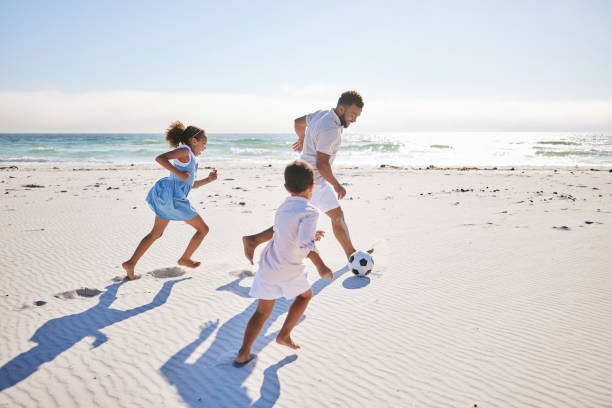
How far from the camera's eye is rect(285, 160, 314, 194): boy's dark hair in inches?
97.3

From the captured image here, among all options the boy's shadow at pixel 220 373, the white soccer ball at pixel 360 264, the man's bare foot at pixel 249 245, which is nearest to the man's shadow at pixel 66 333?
the boy's shadow at pixel 220 373

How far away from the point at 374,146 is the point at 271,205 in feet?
105

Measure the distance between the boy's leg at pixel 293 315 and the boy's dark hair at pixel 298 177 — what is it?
2.64 feet

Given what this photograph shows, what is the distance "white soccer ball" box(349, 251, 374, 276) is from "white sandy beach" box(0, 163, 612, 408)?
143 millimetres

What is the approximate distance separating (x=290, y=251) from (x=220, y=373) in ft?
3.38

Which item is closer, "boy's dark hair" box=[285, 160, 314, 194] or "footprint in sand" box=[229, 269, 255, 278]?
"boy's dark hair" box=[285, 160, 314, 194]

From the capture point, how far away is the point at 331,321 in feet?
11.4

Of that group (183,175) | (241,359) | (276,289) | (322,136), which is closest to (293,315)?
(276,289)

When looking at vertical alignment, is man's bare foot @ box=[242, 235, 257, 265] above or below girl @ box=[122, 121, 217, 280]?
below

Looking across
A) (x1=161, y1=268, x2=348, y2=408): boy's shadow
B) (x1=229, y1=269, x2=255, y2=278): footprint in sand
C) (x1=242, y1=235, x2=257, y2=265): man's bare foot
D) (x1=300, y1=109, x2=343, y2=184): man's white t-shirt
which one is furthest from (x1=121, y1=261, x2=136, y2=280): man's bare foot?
(x1=300, y1=109, x2=343, y2=184): man's white t-shirt

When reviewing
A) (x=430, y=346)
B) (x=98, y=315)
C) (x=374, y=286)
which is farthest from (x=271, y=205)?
(x=430, y=346)

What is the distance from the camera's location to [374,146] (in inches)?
1550

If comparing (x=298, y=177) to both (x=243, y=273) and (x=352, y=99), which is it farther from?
(x=243, y=273)

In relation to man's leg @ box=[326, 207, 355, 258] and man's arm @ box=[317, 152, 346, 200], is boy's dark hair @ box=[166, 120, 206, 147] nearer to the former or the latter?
man's arm @ box=[317, 152, 346, 200]
